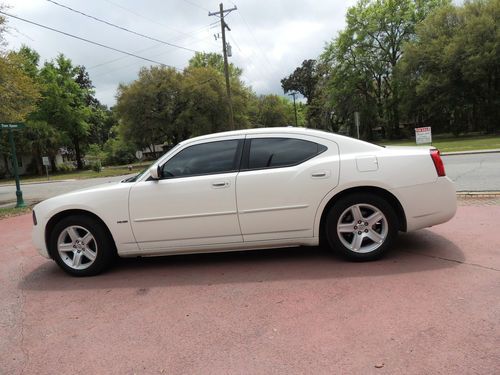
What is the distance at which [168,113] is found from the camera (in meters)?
40.2

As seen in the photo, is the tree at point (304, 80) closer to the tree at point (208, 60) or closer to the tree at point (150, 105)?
the tree at point (208, 60)

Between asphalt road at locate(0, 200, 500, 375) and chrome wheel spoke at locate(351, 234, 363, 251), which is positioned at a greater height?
chrome wheel spoke at locate(351, 234, 363, 251)

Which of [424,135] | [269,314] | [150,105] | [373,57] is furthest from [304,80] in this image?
[269,314]

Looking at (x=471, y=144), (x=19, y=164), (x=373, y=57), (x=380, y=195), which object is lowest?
(x=471, y=144)

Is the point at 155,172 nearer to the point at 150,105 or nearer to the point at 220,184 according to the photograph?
the point at 220,184

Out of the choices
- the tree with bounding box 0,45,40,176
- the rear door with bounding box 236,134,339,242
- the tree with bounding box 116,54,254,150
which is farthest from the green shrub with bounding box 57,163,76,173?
the rear door with bounding box 236,134,339,242

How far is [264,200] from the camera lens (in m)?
4.58

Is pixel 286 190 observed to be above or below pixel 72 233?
above

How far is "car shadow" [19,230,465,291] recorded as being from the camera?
4410mm

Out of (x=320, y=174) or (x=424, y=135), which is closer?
(x=320, y=174)

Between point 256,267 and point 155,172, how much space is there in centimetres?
158

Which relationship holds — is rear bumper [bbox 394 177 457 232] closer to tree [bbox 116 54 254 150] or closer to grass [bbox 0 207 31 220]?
grass [bbox 0 207 31 220]

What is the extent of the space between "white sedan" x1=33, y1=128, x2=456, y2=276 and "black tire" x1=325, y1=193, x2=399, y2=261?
0.04 feet

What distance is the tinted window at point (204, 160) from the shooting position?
479cm
